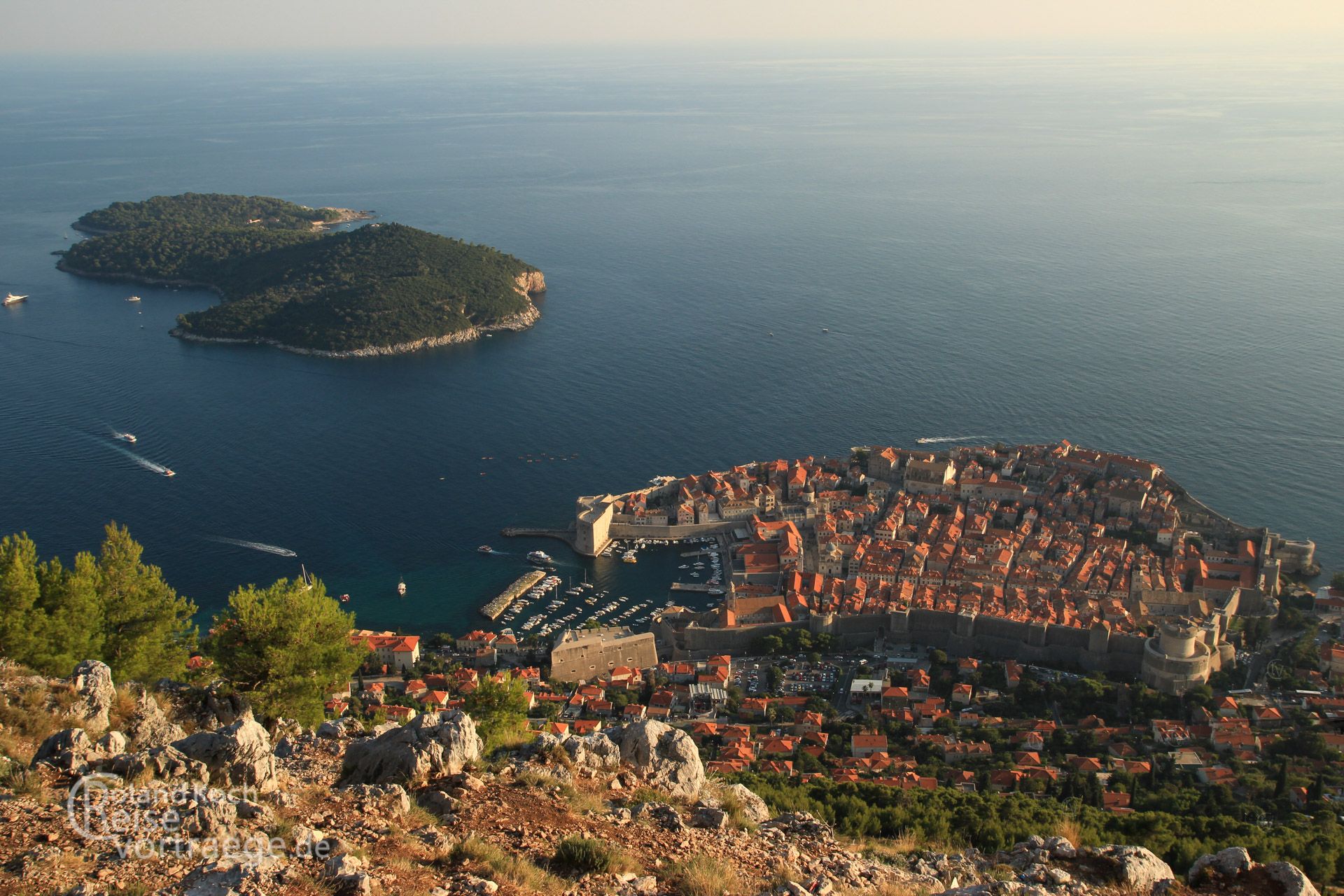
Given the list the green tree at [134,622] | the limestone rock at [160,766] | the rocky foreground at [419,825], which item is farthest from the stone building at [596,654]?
the limestone rock at [160,766]

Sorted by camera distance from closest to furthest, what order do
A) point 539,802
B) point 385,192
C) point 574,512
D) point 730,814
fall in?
point 539,802, point 730,814, point 574,512, point 385,192

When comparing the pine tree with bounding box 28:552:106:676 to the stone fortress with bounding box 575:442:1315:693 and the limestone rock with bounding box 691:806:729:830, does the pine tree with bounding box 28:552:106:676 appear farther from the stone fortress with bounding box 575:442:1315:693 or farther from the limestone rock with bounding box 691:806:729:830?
the stone fortress with bounding box 575:442:1315:693

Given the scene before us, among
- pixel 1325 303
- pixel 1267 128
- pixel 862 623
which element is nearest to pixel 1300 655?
pixel 862 623

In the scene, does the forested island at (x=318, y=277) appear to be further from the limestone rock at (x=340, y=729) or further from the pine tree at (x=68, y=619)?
the limestone rock at (x=340, y=729)

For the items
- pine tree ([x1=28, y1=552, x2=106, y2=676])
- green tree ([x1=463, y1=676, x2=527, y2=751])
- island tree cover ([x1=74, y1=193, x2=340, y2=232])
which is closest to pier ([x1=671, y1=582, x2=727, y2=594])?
green tree ([x1=463, y1=676, x2=527, y2=751])

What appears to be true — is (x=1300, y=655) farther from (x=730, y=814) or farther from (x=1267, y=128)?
(x=1267, y=128)
